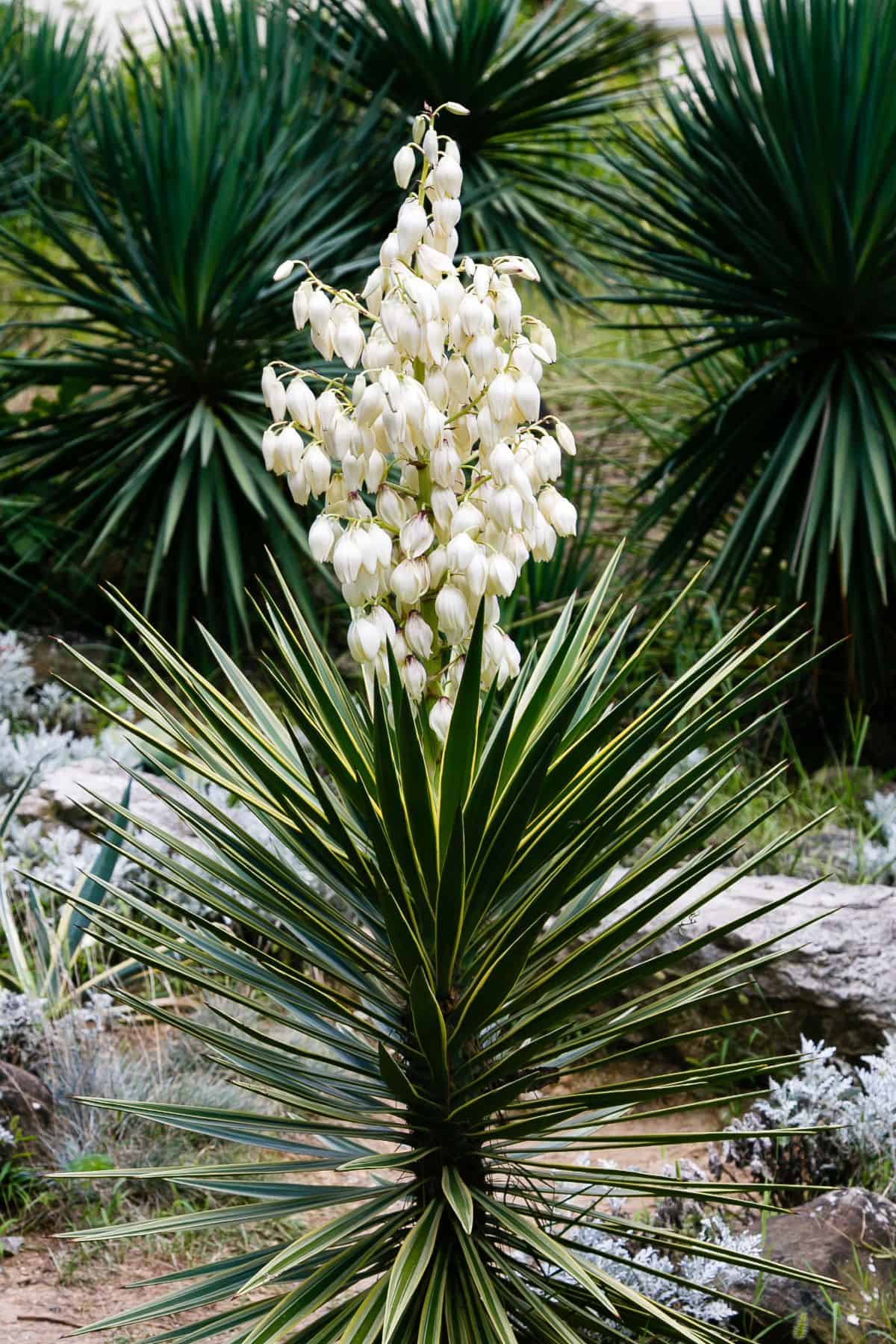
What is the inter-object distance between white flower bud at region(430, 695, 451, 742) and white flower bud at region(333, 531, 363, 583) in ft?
0.71

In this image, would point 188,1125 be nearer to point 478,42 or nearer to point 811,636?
point 811,636

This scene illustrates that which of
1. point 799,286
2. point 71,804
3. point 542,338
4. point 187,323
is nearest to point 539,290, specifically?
point 187,323

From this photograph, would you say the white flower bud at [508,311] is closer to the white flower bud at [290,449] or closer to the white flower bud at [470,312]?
the white flower bud at [470,312]

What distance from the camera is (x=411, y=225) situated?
5.47ft

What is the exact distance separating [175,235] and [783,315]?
2063 millimetres

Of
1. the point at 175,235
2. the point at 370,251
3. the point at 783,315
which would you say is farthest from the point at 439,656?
the point at 370,251

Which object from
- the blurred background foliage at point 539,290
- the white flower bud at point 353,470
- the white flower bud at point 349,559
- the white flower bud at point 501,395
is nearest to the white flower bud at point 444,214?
the white flower bud at point 501,395

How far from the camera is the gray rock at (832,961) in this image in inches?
116

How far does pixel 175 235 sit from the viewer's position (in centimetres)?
452

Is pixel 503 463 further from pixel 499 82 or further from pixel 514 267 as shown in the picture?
pixel 499 82

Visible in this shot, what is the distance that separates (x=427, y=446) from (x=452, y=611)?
0.69 feet

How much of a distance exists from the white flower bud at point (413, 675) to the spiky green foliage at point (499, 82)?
407cm

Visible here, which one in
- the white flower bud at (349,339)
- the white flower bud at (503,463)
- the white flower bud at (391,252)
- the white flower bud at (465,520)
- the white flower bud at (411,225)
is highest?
the white flower bud at (411,225)

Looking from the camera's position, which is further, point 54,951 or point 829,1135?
point 54,951
